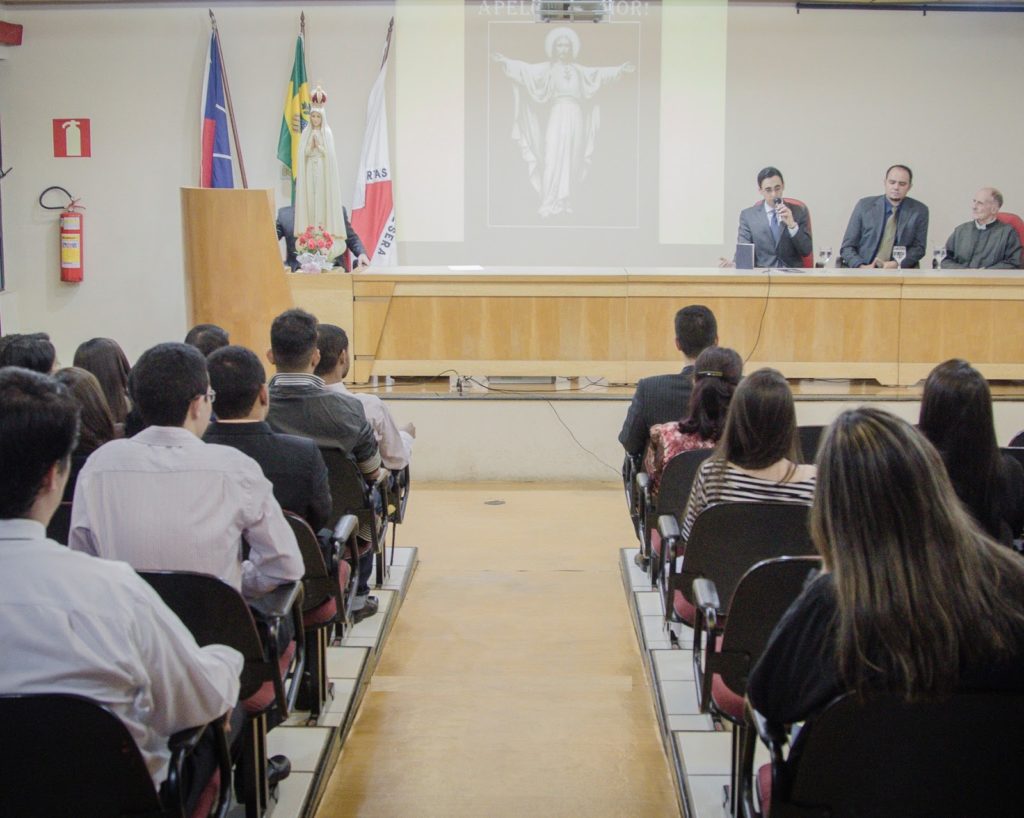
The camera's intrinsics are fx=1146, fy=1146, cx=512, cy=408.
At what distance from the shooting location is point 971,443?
262 cm

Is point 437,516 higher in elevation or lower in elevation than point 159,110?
lower

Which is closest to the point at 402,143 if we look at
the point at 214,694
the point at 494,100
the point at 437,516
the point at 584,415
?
the point at 494,100

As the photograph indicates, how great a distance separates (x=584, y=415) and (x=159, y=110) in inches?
172

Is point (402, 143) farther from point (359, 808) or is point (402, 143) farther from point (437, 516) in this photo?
point (359, 808)

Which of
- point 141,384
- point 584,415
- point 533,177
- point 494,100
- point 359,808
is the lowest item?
point 359,808

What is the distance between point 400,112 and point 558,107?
115cm

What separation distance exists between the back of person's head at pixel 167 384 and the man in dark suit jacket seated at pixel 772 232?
17.1ft

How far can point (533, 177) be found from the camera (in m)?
8.37

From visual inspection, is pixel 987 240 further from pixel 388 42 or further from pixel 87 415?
pixel 87 415

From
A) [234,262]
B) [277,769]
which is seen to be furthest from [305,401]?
[234,262]

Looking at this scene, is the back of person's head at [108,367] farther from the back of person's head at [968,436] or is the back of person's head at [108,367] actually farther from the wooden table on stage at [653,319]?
the wooden table on stage at [653,319]

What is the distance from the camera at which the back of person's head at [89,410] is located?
286 centimetres

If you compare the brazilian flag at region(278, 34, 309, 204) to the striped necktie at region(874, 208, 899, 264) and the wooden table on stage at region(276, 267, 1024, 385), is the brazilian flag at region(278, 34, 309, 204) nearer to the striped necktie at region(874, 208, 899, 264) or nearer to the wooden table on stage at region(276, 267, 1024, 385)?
the wooden table on stage at region(276, 267, 1024, 385)

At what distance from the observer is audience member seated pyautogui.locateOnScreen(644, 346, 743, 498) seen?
347cm
